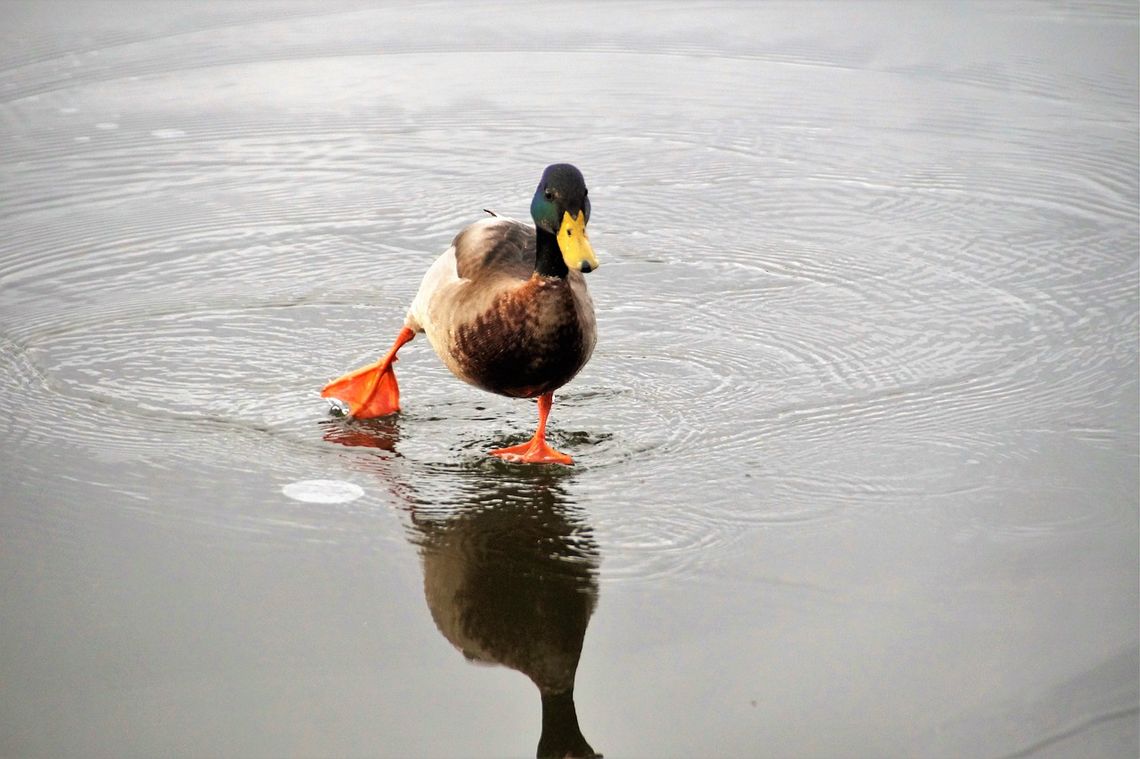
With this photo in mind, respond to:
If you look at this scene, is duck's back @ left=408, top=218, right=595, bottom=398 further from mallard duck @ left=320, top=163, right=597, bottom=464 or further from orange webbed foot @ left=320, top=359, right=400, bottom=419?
orange webbed foot @ left=320, top=359, right=400, bottom=419

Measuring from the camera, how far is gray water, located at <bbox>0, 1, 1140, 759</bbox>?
3.02 m

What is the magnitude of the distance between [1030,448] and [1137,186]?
9.41ft

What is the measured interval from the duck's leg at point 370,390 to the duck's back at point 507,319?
0.22 metres

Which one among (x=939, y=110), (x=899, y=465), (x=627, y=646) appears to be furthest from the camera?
(x=939, y=110)

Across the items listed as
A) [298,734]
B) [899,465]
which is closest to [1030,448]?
[899,465]

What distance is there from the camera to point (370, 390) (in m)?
4.46

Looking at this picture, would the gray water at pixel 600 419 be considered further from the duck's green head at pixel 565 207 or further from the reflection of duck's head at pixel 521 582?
the duck's green head at pixel 565 207

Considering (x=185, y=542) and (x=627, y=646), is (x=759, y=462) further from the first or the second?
(x=185, y=542)

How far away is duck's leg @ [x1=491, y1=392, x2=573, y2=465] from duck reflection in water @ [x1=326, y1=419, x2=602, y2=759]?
0.13 ft

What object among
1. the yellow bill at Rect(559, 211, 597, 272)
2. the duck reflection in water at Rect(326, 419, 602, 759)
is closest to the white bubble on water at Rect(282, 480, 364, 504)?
the duck reflection in water at Rect(326, 419, 602, 759)

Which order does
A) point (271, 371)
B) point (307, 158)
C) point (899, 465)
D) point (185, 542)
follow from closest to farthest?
point (185, 542) → point (899, 465) → point (271, 371) → point (307, 158)

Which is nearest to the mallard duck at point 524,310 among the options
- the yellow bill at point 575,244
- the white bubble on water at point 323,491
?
the yellow bill at point 575,244

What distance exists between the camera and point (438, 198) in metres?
6.40

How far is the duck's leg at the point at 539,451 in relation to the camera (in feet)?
13.6
